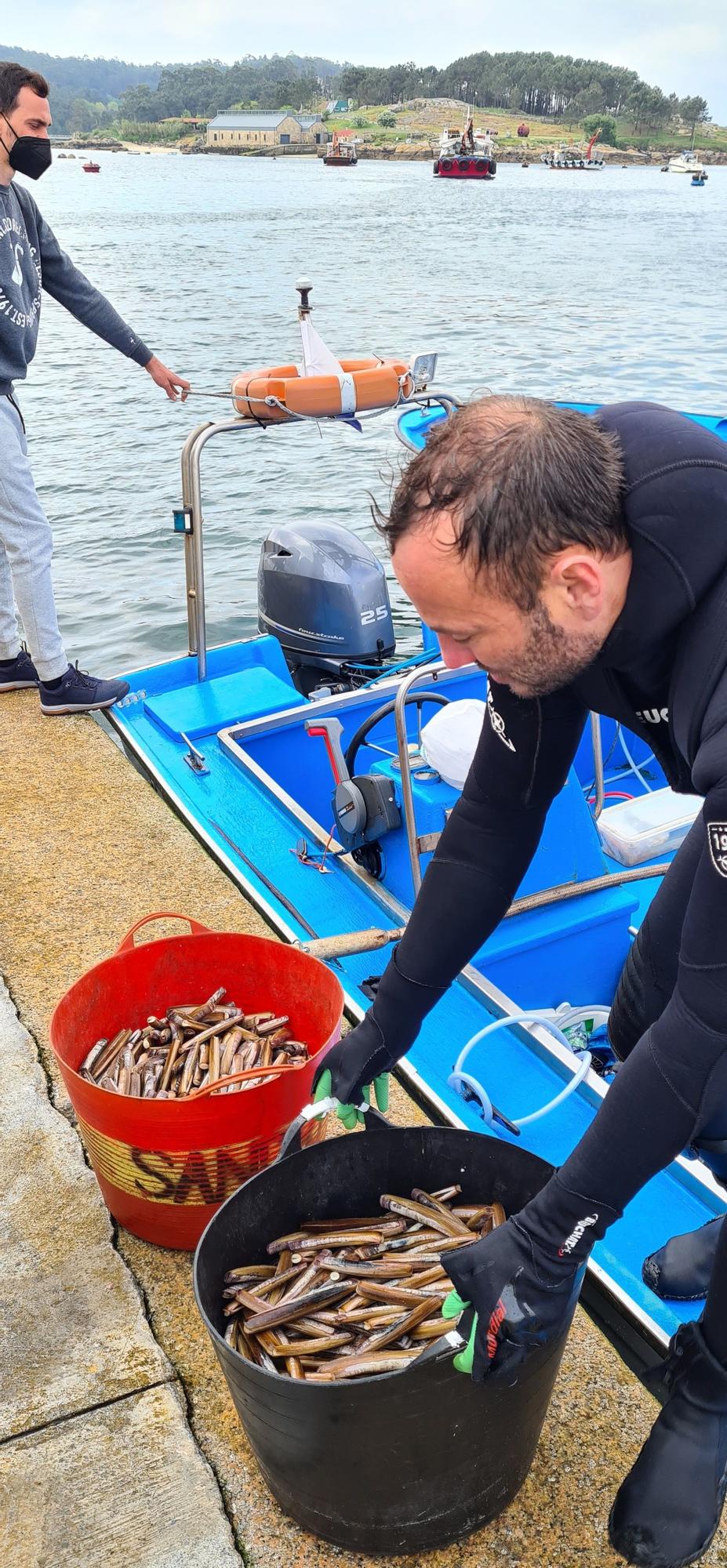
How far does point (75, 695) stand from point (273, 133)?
112m

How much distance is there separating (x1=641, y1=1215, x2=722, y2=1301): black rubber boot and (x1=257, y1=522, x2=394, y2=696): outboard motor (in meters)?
3.10

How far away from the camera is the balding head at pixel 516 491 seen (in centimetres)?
141

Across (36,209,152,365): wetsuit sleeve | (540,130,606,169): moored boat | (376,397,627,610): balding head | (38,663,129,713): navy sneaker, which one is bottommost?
(38,663,129,713): navy sneaker

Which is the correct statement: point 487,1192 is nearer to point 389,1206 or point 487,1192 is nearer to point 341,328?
point 389,1206

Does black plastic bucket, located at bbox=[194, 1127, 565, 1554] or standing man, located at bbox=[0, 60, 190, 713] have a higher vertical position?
standing man, located at bbox=[0, 60, 190, 713]

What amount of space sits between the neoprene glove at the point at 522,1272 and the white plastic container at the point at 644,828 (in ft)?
7.79

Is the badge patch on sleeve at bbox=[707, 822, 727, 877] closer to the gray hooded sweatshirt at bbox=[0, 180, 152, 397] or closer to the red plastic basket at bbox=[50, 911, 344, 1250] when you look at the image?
the red plastic basket at bbox=[50, 911, 344, 1250]

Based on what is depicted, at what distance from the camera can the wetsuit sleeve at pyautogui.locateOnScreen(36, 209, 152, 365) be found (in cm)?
445

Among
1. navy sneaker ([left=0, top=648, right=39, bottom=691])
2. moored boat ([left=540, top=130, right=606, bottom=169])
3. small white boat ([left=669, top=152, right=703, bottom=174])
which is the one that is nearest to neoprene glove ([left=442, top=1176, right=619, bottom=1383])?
navy sneaker ([left=0, top=648, right=39, bottom=691])

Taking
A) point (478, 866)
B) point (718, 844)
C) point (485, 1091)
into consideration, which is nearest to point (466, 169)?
point (485, 1091)

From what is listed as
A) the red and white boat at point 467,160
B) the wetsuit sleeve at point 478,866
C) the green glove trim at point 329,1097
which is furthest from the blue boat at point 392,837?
the red and white boat at point 467,160

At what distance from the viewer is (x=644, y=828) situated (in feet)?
12.8

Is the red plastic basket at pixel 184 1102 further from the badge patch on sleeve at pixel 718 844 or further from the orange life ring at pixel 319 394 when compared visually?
the orange life ring at pixel 319 394

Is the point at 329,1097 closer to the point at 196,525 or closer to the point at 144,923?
the point at 144,923
